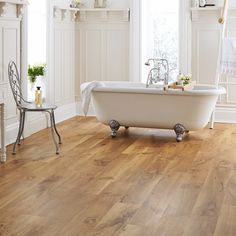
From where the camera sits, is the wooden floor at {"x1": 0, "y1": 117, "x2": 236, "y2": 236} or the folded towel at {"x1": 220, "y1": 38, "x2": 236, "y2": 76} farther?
the folded towel at {"x1": 220, "y1": 38, "x2": 236, "y2": 76}

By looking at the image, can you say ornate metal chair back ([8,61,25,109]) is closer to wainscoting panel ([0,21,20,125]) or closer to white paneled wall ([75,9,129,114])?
wainscoting panel ([0,21,20,125])

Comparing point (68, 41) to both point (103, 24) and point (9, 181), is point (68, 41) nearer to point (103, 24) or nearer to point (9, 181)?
point (103, 24)

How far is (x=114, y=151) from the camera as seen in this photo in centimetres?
544

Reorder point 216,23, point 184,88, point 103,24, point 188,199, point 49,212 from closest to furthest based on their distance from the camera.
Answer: point 49,212 < point 188,199 < point 184,88 < point 216,23 < point 103,24

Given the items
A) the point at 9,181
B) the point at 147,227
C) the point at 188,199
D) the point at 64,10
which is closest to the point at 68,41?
the point at 64,10

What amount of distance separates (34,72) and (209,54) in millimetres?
2475

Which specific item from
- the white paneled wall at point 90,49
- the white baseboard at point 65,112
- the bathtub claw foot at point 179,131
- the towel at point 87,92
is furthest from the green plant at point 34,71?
the bathtub claw foot at point 179,131

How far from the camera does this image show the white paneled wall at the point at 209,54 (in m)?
7.15

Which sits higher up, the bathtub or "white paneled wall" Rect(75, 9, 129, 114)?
"white paneled wall" Rect(75, 9, 129, 114)

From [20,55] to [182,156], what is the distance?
224cm

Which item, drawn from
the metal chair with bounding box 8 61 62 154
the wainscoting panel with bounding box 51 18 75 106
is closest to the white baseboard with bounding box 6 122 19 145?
the metal chair with bounding box 8 61 62 154

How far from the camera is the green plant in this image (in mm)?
6547

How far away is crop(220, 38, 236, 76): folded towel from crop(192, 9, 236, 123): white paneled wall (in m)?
0.44

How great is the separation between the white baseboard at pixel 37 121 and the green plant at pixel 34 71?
0.47 metres
